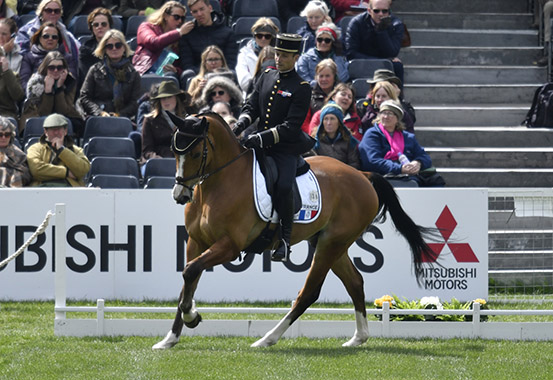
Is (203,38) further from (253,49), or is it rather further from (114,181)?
(114,181)

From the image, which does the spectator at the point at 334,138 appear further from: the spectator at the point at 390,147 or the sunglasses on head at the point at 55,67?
the sunglasses on head at the point at 55,67

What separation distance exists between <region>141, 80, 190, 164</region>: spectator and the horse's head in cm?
466

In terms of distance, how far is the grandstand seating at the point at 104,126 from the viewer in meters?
14.0

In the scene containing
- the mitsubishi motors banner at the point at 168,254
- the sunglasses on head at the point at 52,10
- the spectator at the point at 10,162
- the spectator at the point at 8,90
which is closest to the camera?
the mitsubishi motors banner at the point at 168,254

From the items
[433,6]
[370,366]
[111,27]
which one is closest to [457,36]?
[433,6]

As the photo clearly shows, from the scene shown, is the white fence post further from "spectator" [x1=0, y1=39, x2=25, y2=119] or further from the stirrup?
"spectator" [x1=0, y1=39, x2=25, y2=119]

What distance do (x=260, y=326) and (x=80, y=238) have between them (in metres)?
2.64

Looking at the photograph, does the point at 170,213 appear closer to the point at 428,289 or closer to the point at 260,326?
the point at 260,326

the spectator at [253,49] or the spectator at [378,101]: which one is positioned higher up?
the spectator at [253,49]

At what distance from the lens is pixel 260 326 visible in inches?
397

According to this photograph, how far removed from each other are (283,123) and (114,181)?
412 cm

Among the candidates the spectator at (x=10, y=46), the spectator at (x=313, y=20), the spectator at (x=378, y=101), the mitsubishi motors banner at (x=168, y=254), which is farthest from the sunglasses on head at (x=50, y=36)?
the spectator at (x=378, y=101)

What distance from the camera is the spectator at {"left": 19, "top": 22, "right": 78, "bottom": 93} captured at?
14.7 m

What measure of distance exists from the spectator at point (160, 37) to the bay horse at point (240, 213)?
567cm
